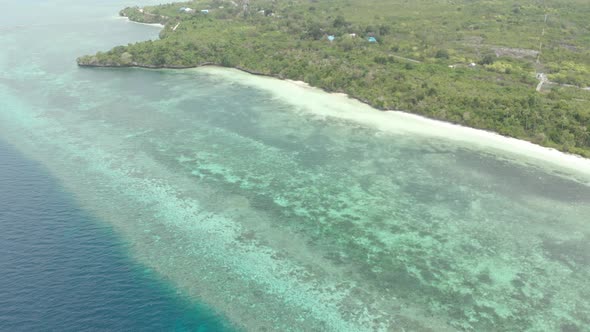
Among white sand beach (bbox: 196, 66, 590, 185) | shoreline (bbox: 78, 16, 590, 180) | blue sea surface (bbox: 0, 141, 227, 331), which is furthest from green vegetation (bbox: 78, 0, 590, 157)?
blue sea surface (bbox: 0, 141, 227, 331)

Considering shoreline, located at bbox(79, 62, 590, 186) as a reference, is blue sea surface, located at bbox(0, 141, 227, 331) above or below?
below

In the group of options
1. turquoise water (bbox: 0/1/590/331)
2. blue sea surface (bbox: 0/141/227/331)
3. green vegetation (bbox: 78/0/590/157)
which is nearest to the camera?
blue sea surface (bbox: 0/141/227/331)

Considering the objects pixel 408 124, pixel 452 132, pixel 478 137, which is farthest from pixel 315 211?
pixel 478 137

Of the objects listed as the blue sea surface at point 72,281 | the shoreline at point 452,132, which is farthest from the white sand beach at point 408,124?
the blue sea surface at point 72,281

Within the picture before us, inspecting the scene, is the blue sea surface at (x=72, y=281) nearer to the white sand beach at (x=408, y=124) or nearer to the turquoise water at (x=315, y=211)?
the turquoise water at (x=315, y=211)

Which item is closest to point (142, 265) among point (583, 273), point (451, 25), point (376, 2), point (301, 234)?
point (301, 234)

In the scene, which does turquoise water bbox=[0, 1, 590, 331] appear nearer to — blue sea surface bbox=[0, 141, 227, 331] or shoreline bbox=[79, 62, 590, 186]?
blue sea surface bbox=[0, 141, 227, 331]

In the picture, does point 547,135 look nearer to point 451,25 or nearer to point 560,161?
point 560,161
